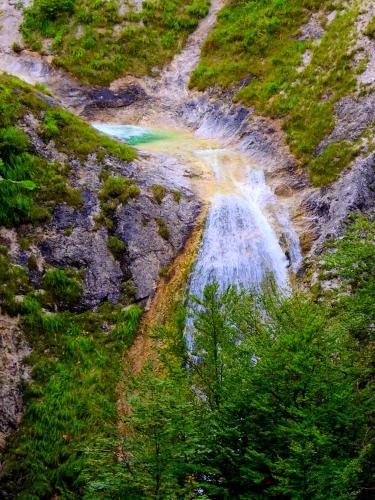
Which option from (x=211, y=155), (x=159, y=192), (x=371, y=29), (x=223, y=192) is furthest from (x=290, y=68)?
(x=159, y=192)

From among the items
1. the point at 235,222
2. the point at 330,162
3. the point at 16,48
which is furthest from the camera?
the point at 16,48

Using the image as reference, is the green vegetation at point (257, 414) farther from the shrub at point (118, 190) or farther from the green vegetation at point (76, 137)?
the green vegetation at point (76, 137)

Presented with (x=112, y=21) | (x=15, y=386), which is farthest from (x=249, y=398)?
(x=112, y=21)

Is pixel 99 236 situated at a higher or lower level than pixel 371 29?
lower

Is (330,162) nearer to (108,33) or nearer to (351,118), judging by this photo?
(351,118)

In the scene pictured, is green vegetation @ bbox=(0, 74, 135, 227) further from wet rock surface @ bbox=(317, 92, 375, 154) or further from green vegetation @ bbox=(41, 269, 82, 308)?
wet rock surface @ bbox=(317, 92, 375, 154)

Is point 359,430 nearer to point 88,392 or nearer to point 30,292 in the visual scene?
point 88,392

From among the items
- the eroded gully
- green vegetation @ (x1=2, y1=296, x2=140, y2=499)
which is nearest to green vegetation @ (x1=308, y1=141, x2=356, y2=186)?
the eroded gully

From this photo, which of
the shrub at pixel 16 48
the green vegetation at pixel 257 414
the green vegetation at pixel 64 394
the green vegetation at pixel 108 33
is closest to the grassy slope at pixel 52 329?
the green vegetation at pixel 64 394
